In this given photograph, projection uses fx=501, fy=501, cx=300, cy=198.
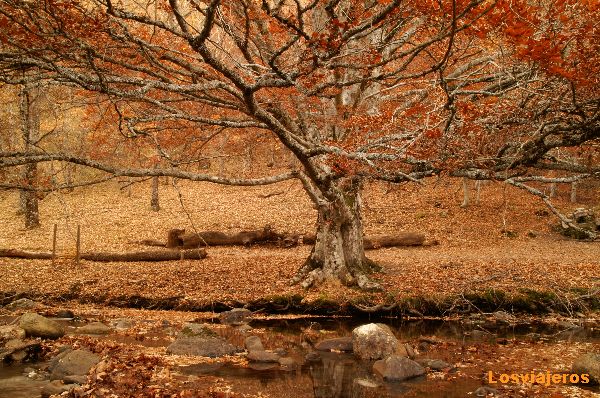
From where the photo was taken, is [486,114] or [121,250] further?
[121,250]

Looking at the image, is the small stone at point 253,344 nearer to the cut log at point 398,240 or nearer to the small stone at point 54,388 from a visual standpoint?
the small stone at point 54,388

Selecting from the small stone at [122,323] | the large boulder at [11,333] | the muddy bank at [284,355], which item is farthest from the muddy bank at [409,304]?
the large boulder at [11,333]

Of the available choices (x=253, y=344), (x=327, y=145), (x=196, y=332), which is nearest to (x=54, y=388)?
(x=196, y=332)

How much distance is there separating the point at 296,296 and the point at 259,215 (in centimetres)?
1408

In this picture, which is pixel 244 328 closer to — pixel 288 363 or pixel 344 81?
pixel 288 363

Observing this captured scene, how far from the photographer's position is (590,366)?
6.97 metres

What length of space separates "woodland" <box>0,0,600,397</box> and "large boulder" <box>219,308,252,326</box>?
0.48 metres

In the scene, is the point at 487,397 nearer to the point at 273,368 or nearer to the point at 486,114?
the point at 273,368

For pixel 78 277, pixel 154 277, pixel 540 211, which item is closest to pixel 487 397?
pixel 154 277

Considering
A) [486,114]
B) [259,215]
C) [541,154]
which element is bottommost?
[259,215]

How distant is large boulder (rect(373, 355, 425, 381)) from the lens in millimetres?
7203

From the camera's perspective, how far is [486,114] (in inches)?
417

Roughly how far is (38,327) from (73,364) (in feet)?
7.04

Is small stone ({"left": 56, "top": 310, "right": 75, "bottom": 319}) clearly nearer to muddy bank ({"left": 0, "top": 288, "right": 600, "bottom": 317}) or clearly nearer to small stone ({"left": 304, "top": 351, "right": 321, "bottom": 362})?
muddy bank ({"left": 0, "top": 288, "right": 600, "bottom": 317})
